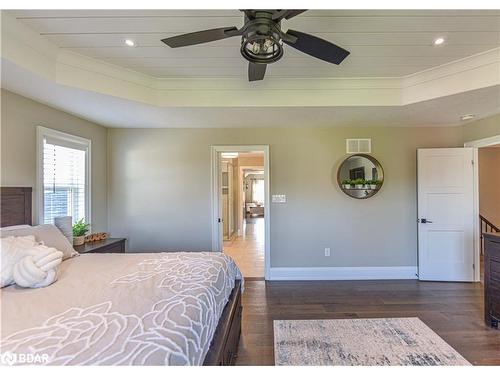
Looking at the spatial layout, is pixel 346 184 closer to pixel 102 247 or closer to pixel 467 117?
pixel 467 117

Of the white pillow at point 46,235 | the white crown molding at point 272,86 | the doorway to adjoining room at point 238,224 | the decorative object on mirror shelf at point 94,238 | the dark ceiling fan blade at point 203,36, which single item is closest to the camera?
the dark ceiling fan blade at point 203,36

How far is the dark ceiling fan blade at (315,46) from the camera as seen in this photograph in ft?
5.58

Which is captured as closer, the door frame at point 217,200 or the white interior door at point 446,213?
the white interior door at point 446,213

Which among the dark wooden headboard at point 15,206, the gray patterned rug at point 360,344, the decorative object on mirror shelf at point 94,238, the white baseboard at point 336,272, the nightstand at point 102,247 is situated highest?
the dark wooden headboard at point 15,206

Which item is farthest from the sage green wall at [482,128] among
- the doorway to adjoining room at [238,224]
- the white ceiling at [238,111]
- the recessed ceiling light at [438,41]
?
the doorway to adjoining room at [238,224]

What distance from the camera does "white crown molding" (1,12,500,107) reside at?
2559 mm

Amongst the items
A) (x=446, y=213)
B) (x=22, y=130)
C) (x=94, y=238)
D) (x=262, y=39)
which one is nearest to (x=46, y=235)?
(x=22, y=130)

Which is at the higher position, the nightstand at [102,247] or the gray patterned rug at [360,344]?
the nightstand at [102,247]

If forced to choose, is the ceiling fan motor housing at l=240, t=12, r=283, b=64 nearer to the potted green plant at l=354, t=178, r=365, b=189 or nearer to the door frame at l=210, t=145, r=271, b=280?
the door frame at l=210, t=145, r=271, b=280

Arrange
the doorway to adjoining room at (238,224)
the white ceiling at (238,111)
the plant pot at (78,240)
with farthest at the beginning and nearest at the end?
the doorway to adjoining room at (238,224) < the plant pot at (78,240) < the white ceiling at (238,111)

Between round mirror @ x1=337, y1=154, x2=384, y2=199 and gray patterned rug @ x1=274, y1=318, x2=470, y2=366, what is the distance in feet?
6.27

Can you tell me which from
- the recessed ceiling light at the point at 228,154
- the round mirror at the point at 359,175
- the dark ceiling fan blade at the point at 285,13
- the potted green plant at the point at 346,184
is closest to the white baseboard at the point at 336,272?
the round mirror at the point at 359,175

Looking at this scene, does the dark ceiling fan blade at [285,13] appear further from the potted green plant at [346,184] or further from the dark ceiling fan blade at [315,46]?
the potted green plant at [346,184]

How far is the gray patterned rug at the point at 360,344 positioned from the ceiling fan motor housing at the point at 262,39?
2.28 m
